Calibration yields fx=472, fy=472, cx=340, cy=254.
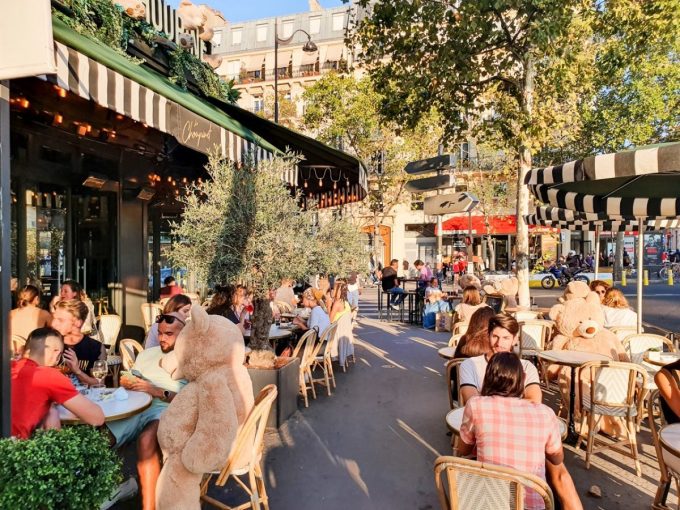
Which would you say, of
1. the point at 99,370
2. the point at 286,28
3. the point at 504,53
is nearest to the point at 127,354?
the point at 99,370

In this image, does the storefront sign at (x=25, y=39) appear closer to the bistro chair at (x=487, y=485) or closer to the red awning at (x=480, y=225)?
the bistro chair at (x=487, y=485)

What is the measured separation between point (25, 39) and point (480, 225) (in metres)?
33.1

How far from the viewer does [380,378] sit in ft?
22.5

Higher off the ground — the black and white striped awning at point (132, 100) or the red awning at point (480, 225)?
the red awning at point (480, 225)

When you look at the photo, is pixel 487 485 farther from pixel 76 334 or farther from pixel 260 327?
pixel 76 334

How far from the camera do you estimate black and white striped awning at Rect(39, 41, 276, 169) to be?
3.25 meters

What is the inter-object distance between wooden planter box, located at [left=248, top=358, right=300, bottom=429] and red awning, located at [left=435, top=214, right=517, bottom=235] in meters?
28.8

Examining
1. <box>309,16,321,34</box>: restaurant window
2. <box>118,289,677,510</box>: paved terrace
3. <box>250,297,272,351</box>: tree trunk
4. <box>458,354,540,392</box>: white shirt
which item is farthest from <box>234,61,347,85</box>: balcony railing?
<box>458,354,540,392</box>: white shirt

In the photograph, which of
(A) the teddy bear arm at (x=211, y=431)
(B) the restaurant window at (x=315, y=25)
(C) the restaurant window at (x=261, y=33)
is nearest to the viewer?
(A) the teddy bear arm at (x=211, y=431)

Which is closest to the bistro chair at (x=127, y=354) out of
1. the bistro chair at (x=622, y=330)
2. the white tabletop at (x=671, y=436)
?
the white tabletop at (x=671, y=436)

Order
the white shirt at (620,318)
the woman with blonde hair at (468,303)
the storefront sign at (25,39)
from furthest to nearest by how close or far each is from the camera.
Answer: the woman with blonde hair at (468,303), the white shirt at (620,318), the storefront sign at (25,39)

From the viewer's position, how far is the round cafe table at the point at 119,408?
2.86m

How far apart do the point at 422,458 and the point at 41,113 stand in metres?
5.97

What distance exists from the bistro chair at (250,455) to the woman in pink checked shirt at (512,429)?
1.17m
